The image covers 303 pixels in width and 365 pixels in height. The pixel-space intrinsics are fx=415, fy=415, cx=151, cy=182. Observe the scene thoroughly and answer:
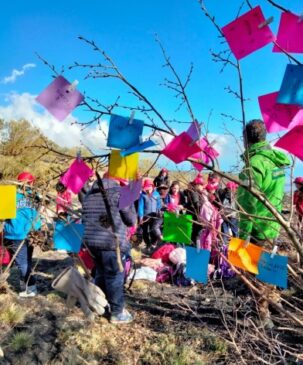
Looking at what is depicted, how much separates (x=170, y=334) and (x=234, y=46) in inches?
132

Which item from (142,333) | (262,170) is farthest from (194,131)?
(142,333)

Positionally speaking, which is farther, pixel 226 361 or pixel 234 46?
pixel 226 361

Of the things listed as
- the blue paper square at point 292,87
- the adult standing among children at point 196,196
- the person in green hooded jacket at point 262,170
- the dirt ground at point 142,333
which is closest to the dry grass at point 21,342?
the dirt ground at point 142,333

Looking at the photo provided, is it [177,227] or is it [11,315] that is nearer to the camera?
[177,227]

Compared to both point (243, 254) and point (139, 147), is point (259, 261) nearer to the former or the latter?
point (243, 254)

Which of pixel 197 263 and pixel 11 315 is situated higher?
pixel 197 263

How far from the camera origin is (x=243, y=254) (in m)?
2.30

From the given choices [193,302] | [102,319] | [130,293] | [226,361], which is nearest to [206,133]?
[226,361]

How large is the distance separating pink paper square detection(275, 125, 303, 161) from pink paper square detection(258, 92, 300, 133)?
8 centimetres

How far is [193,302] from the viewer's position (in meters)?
5.24

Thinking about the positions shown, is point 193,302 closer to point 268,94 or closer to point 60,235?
point 60,235

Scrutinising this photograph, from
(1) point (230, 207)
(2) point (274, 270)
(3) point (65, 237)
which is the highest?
(1) point (230, 207)

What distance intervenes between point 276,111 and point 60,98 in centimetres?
98

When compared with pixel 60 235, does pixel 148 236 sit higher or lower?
lower
